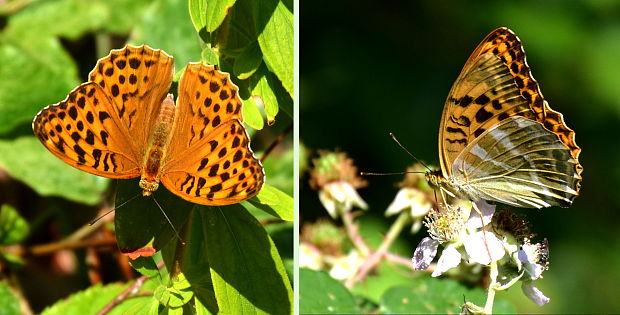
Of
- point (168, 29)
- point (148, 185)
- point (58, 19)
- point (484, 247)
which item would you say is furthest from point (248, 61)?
point (58, 19)

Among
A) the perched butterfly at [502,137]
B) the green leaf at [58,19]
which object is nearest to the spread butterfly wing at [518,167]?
the perched butterfly at [502,137]

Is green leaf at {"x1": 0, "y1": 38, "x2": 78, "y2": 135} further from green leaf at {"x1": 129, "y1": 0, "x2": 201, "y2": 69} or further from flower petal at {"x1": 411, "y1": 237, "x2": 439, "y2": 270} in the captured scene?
flower petal at {"x1": 411, "y1": 237, "x2": 439, "y2": 270}

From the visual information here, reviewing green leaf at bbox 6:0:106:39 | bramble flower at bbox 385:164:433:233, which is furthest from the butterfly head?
green leaf at bbox 6:0:106:39

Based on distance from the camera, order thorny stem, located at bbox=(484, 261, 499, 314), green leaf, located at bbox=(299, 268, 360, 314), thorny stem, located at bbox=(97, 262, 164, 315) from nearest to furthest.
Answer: thorny stem, located at bbox=(484, 261, 499, 314) < thorny stem, located at bbox=(97, 262, 164, 315) < green leaf, located at bbox=(299, 268, 360, 314)

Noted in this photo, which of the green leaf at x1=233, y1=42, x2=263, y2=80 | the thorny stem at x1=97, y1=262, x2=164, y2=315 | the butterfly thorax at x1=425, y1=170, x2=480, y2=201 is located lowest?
the thorny stem at x1=97, y1=262, x2=164, y2=315

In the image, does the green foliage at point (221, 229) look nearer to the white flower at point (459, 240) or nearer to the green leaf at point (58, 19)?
the white flower at point (459, 240)

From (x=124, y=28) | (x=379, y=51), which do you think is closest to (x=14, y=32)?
(x=124, y=28)
